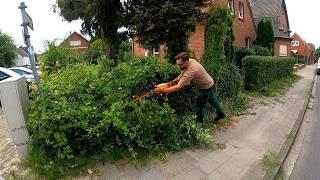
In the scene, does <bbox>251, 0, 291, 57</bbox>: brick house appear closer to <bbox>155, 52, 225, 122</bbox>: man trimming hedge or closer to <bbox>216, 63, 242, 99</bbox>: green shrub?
<bbox>216, 63, 242, 99</bbox>: green shrub

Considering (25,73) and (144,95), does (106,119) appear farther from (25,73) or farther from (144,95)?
(25,73)

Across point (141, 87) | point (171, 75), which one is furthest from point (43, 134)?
point (171, 75)

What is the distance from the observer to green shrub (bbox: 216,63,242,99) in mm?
8375

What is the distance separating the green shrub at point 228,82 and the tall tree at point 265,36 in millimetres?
17434

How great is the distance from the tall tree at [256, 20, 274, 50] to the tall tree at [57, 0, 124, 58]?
47.2 feet

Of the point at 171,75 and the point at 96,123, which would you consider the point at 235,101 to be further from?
the point at 96,123

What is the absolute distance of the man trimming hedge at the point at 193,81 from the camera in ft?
17.3

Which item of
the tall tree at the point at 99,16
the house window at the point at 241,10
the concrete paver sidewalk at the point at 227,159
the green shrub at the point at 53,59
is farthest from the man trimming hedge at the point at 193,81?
the house window at the point at 241,10

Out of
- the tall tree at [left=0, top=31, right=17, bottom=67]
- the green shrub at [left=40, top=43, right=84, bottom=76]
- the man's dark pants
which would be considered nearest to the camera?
the man's dark pants

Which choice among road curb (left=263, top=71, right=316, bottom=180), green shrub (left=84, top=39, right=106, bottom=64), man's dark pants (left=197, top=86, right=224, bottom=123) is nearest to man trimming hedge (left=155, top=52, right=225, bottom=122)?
man's dark pants (left=197, top=86, right=224, bottom=123)

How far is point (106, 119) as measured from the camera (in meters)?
4.62

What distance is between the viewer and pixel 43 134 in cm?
435

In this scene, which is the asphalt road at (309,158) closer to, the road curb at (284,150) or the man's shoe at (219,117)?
the road curb at (284,150)

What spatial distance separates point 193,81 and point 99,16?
10.2 meters
